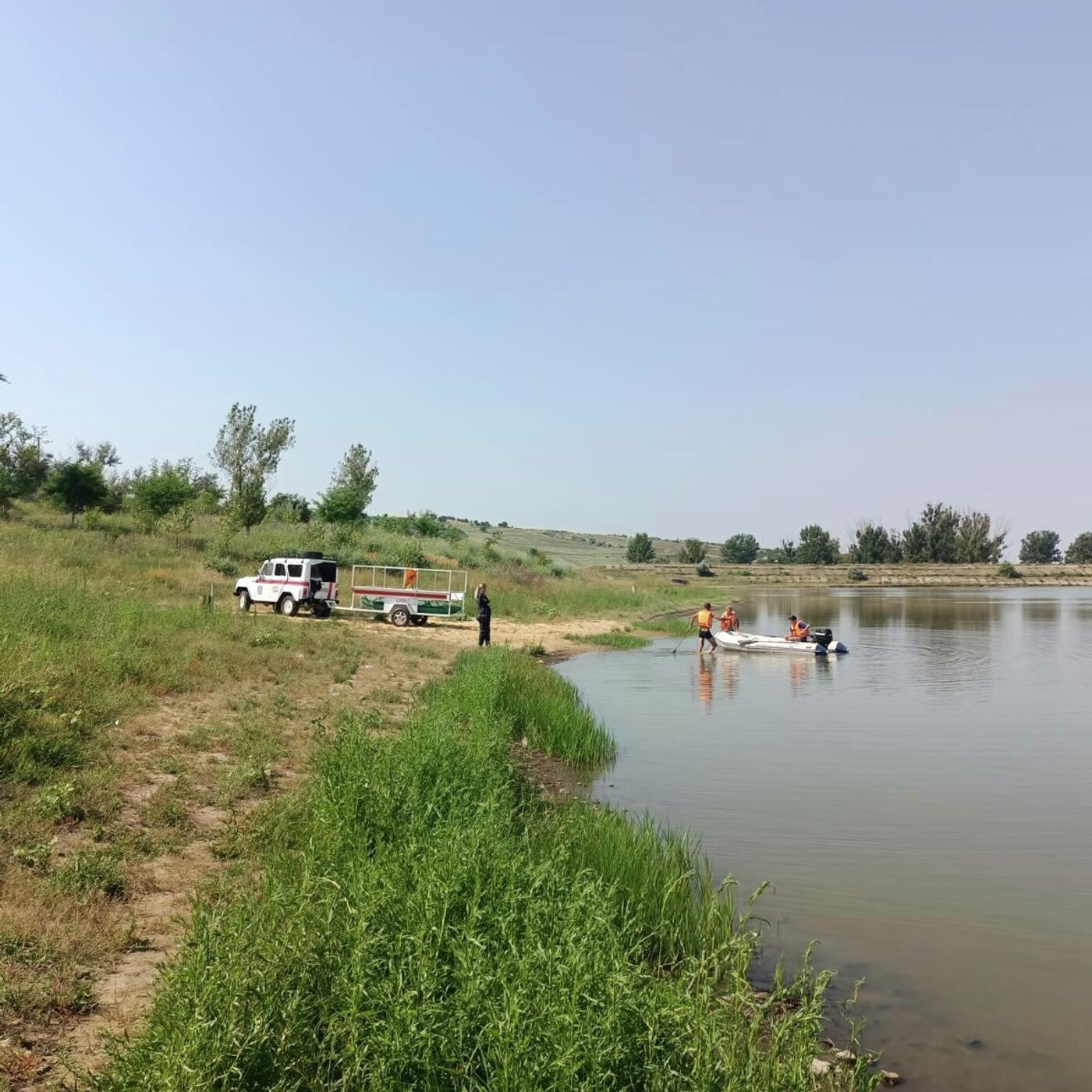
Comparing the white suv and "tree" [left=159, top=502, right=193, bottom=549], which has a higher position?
"tree" [left=159, top=502, right=193, bottom=549]

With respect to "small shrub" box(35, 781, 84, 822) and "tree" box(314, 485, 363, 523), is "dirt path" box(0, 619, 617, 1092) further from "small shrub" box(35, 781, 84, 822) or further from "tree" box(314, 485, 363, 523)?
"tree" box(314, 485, 363, 523)

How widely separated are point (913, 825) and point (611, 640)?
2520 centimetres

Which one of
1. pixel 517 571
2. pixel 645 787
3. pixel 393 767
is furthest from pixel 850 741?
pixel 517 571

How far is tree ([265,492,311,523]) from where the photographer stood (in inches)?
2350

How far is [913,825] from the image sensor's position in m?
11.6

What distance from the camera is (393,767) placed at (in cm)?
866

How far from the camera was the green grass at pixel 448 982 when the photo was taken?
3.91 metres

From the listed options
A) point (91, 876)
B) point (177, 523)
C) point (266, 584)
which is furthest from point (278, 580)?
point (91, 876)

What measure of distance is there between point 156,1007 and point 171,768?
20.6ft

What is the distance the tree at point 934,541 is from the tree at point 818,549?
10876 mm

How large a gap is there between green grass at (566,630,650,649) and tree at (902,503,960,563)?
121782mm

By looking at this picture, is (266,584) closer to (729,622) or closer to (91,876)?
(729,622)

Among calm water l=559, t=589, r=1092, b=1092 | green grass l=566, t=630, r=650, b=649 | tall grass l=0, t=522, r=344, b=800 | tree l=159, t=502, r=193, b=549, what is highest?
tree l=159, t=502, r=193, b=549

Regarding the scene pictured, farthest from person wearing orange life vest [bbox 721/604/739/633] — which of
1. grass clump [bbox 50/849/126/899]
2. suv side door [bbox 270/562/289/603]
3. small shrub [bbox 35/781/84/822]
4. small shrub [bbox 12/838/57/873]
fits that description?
small shrub [bbox 12/838/57/873]
